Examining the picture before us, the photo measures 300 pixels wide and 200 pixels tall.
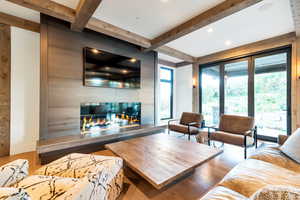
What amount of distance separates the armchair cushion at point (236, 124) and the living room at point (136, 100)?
22mm

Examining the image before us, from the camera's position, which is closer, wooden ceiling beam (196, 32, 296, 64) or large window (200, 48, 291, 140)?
wooden ceiling beam (196, 32, 296, 64)

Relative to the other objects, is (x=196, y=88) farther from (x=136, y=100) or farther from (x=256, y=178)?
(x=256, y=178)

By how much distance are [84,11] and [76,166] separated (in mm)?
2348

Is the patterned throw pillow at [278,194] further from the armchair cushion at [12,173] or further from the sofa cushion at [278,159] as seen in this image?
the armchair cushion at [12,173]

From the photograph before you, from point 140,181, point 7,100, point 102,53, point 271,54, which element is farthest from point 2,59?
point 271,54

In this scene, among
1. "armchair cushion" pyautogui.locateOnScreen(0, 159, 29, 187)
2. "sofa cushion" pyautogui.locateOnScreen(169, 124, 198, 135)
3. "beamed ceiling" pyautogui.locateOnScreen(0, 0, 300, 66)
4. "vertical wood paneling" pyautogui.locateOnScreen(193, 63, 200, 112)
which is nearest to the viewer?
"armchair cushion" pyautogui.locateOnScreen(0, 159, 29, 187)

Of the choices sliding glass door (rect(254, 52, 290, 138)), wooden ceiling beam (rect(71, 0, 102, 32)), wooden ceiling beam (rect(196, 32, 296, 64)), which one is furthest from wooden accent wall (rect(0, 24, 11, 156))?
sliding glass door (rect(254, 52, 290, 138))

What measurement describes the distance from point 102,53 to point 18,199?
322cm

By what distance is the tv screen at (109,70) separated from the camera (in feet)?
10.3

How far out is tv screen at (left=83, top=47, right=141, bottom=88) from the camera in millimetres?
3137

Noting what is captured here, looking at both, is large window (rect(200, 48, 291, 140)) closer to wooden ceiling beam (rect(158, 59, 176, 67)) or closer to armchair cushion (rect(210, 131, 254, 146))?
armchair cushion (rect(210, 131, 254, 146))

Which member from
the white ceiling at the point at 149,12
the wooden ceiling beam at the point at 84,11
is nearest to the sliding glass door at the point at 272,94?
the white ceiling at the point at 149,12

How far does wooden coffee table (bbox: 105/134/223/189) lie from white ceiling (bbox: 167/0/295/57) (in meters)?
2.64

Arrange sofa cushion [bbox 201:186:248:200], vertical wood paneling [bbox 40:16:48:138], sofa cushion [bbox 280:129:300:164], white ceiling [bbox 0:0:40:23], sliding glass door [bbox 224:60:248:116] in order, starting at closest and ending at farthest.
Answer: sofa cushion [bbox 201:186:248:200]
sofa cushion [bbox 280:129:300:164]
white ceiling [bbox 0:0:40:23]
vertical wood paneling [bbox 40:16:48:138]
sliding glass door [bbox 224:60:248:116]
